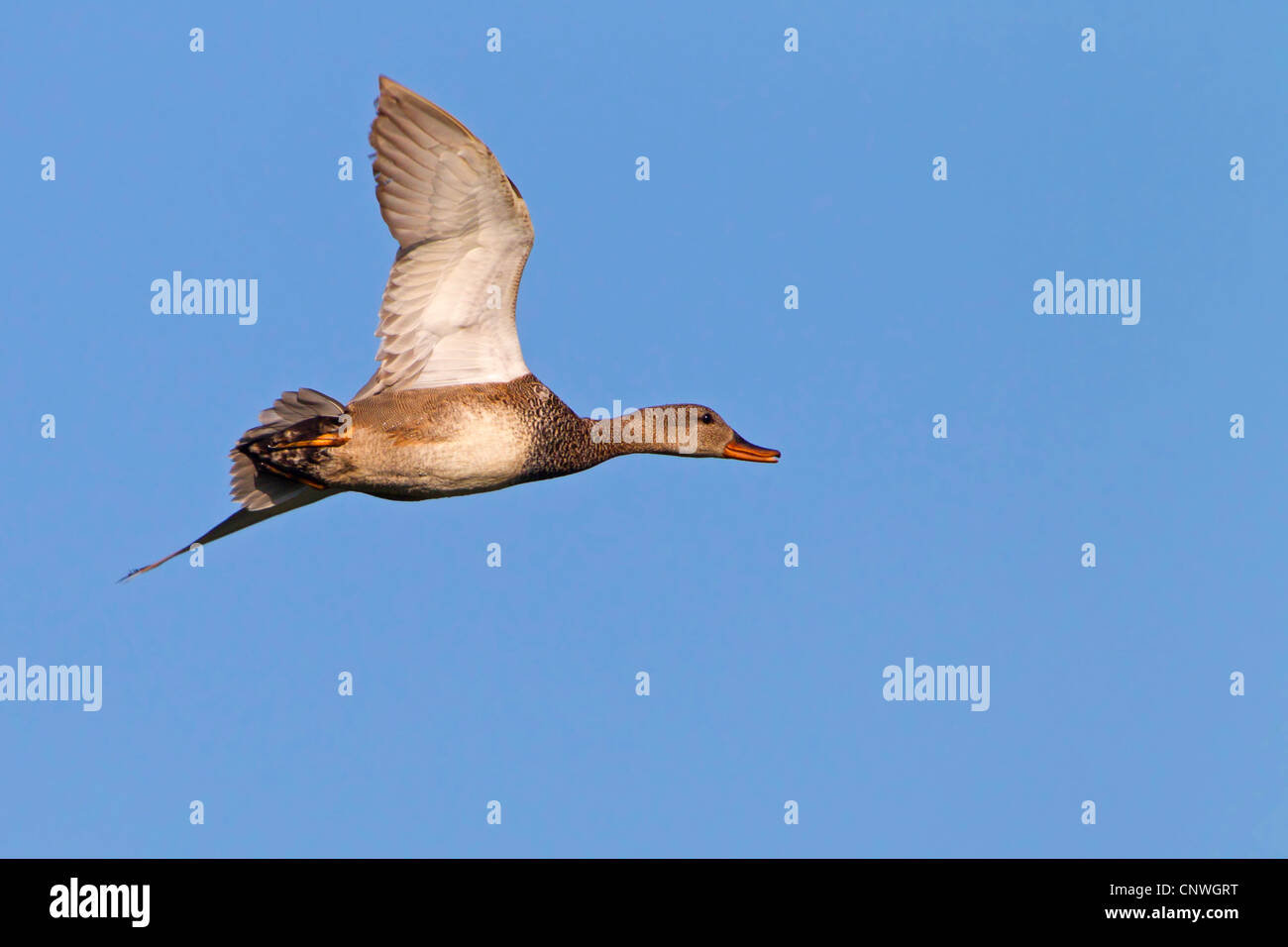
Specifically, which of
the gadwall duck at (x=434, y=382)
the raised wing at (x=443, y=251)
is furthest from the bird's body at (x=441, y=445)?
the raised wing at (x=443, y=251)

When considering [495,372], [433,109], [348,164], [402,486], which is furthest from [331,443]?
[348,164]

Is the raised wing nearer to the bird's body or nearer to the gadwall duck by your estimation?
the gadwall duck

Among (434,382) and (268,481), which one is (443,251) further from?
(268,481)

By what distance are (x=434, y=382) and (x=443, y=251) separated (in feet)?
3.87

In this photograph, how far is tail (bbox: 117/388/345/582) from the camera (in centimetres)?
1373

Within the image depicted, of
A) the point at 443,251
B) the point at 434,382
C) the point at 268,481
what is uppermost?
the point at 443,251

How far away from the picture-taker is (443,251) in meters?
13.6

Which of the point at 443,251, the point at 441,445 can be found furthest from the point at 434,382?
the point at 443,251

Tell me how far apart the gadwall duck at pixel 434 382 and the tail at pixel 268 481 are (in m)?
0.01

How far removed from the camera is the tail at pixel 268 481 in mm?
13727

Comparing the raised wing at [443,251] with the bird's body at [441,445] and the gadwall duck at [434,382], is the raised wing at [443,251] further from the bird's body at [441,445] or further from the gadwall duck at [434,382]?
the bird's body at [441,445]

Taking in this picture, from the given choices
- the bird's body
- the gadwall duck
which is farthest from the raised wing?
the bird's body

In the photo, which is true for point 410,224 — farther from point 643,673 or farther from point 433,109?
point 643,673

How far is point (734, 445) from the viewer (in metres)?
15.7
